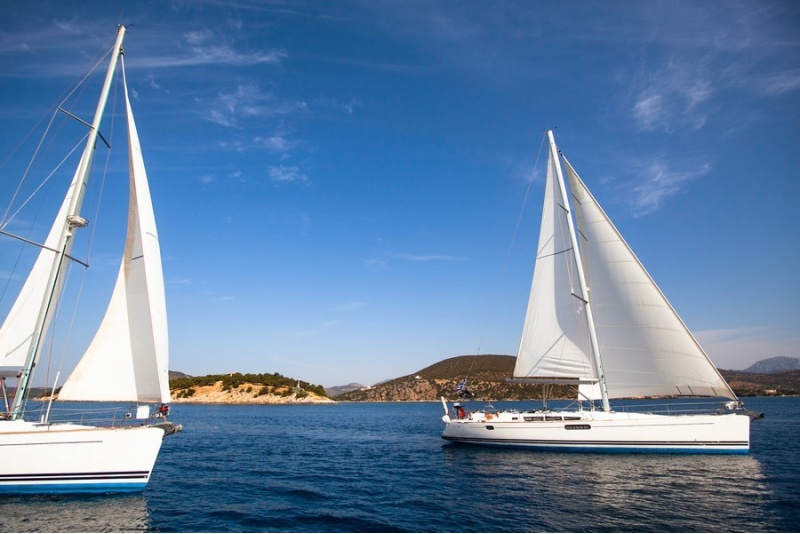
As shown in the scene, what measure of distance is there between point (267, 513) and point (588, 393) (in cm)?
2290

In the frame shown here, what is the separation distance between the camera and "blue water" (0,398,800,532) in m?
14.5

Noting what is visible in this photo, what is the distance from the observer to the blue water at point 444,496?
14.5 meters

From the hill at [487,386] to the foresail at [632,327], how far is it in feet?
362

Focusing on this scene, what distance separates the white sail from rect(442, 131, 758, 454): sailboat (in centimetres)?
2237

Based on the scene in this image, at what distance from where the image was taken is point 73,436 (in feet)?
53.3

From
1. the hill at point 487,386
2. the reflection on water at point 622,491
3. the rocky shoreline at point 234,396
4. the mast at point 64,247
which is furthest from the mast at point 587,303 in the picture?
the rocky shoreline at point 234,396

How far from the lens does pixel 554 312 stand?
32.2m

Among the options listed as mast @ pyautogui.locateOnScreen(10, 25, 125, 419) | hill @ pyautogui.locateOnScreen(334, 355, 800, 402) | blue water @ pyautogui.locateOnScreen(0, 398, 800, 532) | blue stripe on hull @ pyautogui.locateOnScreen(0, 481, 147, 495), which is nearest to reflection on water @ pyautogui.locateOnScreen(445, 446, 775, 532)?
blue water @ pyautogui.locateOnScreen(0, 398, 800, 532)

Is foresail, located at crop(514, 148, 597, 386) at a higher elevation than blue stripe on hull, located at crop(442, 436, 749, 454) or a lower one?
higher

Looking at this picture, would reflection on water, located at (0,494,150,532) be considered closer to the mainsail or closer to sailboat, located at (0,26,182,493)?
sailboat, located at (0,26,182,493)

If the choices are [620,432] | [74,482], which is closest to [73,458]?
[74,482]

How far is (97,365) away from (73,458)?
3499mm

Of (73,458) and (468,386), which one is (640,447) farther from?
(468,386)

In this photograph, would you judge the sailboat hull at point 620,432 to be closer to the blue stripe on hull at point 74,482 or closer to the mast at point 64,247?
the blue stripe on hull at point 74,482
